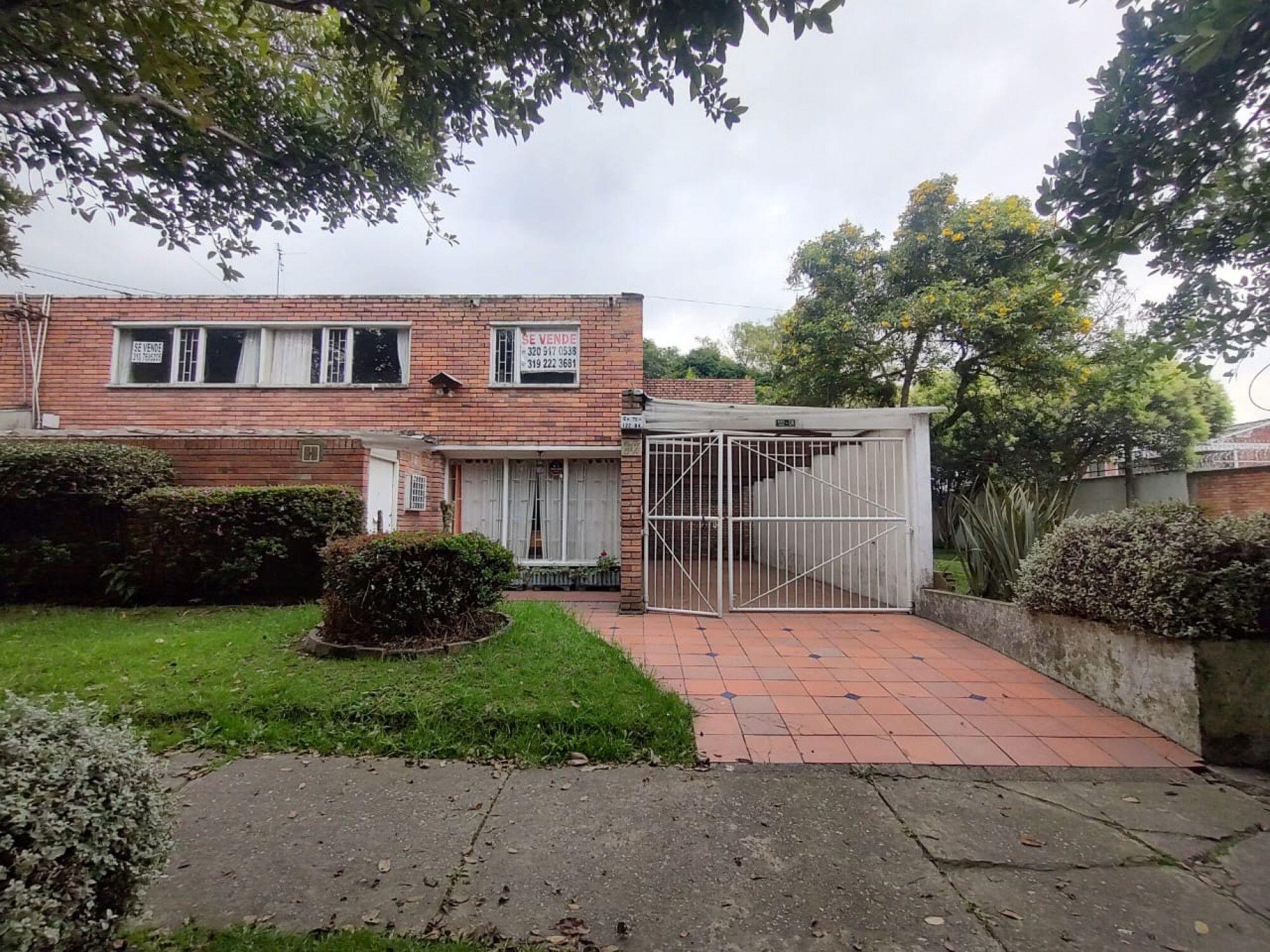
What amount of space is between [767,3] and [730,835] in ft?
11.7

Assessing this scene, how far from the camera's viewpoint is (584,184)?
7.86m

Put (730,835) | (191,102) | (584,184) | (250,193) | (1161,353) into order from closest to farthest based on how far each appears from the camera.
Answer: (730,835) → (191,102) → (1161,353) → (250,193) → (584,184)

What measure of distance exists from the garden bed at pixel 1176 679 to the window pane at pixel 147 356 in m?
13.5

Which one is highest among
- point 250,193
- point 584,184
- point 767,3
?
point 584,184

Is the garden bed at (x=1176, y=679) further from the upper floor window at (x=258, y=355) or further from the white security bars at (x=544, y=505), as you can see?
the upper floor window at (x=258, y=355)

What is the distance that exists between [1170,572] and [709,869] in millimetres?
3443

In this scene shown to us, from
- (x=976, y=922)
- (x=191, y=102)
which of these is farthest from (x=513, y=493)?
(x=976, y=922)

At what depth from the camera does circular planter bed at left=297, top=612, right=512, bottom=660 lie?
14.7 feet

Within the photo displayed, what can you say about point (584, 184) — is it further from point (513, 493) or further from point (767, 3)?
point (767, 3)

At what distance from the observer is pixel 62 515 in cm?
648

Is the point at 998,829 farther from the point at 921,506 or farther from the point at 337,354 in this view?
the point at 337,354

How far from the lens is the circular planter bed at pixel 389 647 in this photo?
4480 mm

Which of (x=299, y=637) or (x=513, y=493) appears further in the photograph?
(x=513, y=493)

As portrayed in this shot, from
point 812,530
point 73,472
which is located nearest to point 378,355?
point 73,472
